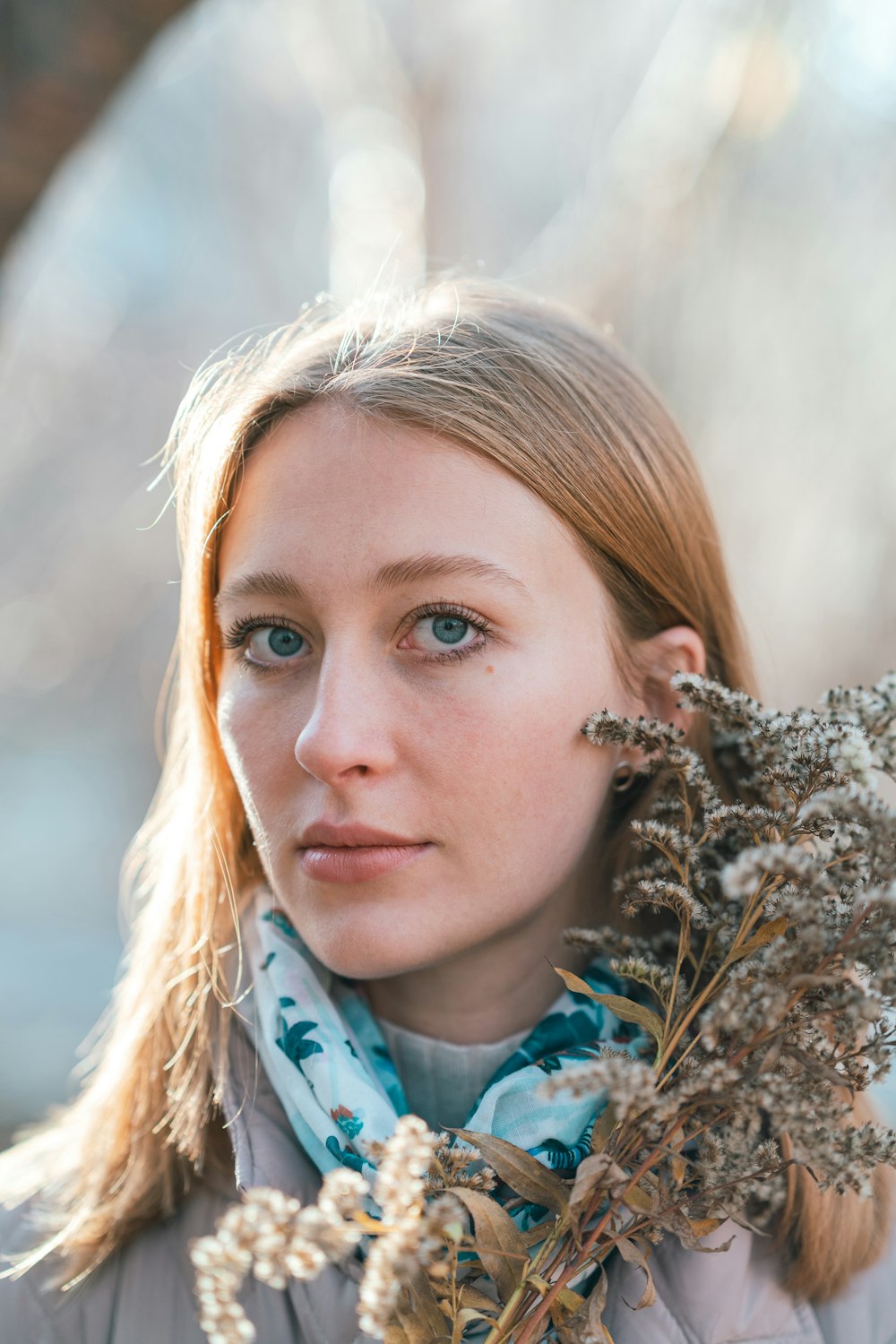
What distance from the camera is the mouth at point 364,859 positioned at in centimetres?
150

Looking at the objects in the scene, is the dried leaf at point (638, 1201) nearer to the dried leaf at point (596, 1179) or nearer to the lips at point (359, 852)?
the dried leaf at point (596, 1179)

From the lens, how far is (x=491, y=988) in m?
1.78

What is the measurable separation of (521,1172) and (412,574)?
0.80 meters

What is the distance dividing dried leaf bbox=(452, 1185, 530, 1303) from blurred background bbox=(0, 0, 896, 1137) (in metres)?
3.52

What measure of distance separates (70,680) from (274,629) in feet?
23.1

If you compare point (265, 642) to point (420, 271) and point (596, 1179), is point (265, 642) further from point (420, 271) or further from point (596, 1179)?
point (420, 271)

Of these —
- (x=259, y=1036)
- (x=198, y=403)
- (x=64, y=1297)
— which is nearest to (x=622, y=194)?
(x=198, y=403)

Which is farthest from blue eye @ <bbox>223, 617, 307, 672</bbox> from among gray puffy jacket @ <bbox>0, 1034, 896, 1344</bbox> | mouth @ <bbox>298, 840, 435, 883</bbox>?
gray puffy jacket @ <bbox>0, 1034, 896, 1344</bbox>

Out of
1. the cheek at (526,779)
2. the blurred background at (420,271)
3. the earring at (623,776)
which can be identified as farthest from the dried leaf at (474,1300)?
the blurred background at (420,271)

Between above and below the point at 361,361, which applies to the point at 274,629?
below

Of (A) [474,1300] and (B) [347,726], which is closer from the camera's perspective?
(A) [474,1300]

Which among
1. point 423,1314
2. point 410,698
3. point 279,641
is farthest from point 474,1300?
point 279,641

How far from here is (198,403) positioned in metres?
1.97

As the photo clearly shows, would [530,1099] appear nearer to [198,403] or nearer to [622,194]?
[198,403]
